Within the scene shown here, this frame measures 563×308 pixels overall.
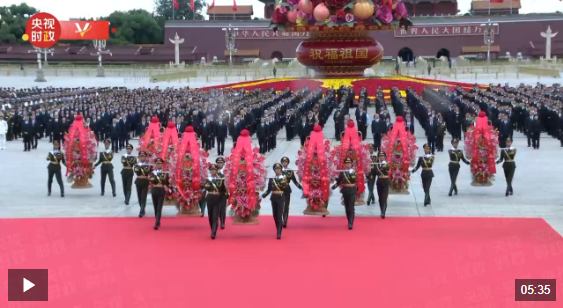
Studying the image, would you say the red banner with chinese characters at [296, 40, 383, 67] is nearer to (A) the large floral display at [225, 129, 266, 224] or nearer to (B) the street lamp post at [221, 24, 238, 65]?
(B) the street lamp post at [221, 24, 238, 65]

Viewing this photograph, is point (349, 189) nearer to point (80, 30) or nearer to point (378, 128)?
point (378, 128)

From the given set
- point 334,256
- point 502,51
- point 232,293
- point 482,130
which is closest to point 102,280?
point 232,293

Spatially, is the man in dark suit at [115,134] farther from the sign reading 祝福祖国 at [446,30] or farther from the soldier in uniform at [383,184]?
the sign reading 祝福祖国 at [446,30]

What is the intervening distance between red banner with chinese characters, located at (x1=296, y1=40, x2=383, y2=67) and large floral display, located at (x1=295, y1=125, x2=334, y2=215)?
91.7ft

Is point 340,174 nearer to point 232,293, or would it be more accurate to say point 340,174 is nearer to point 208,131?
point 232,293

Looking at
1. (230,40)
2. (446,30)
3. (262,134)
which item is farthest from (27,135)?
(446,30)

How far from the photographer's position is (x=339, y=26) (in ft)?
130

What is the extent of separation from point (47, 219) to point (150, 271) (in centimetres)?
415

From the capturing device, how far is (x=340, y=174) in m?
13.3

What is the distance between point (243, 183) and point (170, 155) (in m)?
1.69

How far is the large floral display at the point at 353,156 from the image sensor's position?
13633 millimetres

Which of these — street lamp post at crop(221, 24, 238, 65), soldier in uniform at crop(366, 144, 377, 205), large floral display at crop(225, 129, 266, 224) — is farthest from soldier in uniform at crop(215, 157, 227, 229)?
street lamp post at crop(221, 24, 238, 65)

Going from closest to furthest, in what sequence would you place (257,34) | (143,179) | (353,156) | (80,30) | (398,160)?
1. (353,156)
2. (143,179)
3. (398,160)
4. (257,34)
5. (80,30)

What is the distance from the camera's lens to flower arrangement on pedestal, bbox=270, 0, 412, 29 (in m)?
38.8
